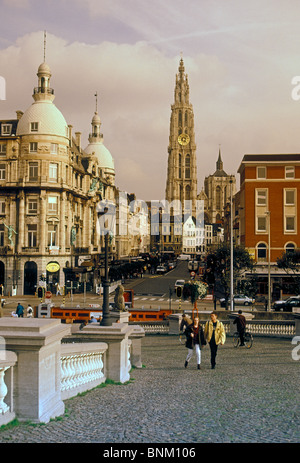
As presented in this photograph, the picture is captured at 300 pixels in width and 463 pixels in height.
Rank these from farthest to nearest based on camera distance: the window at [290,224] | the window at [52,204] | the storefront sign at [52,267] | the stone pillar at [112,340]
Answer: the window at [52,204] < the storefront sign at [52,267] < the window at [290,224] < the stone pillar at [112,340]

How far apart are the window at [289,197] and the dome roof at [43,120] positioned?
2726cm

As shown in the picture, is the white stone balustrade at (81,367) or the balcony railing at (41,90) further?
the balcony railing at (41,90)

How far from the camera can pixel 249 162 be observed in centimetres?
5528

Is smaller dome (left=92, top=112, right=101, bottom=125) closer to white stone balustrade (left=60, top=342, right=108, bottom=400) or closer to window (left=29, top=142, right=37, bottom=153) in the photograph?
window (left=29, top=142, right=37, bottom=153)

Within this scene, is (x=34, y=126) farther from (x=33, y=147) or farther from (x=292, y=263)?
(x=292, y=263)

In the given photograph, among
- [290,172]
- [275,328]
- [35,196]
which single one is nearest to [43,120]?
[35,196]

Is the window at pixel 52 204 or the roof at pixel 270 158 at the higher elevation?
the roof at pixel 270 158

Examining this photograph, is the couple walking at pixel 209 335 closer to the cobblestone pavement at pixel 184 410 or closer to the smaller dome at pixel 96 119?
the cobblestone pavement at pixel 184 410

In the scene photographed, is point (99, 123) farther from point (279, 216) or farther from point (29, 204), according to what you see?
point (279, 216)

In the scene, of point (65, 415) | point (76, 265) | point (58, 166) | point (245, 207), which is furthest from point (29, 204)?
point (65, 415)

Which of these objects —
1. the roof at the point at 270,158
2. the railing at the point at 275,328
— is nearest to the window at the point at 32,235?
the roof at the point at 270,158

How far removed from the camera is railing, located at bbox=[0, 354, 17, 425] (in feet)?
22.3

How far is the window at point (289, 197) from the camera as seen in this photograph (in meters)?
54.8
